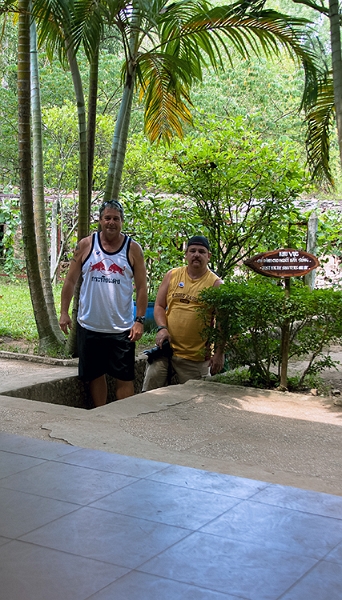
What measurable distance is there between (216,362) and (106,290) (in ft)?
4.50

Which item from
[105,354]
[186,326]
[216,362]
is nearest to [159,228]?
[186,326]

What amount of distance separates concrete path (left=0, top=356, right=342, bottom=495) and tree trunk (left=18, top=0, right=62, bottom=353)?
6.42 ft

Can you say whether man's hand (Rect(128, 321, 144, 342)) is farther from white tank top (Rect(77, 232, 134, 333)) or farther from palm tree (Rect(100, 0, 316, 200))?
palm tree (Rect(100, 0, 316, 200))

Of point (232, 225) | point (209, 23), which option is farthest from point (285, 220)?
point (209, 23)

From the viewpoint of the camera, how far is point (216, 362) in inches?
269

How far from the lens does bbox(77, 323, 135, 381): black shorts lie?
627cm

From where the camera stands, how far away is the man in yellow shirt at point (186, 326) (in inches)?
268

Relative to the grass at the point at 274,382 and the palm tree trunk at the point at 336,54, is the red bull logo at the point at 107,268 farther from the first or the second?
the palm tree trunk at the point at 336,54

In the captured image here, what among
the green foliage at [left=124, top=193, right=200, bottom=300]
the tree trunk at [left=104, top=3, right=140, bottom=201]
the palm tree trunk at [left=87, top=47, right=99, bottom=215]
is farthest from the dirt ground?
the palm tree trunk at [left=87, top=47, right=99, bottom=215]

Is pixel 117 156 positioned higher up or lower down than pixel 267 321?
higher up

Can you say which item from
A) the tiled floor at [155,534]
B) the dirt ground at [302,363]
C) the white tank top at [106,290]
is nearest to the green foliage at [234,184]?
the dirt ground at [302,363]

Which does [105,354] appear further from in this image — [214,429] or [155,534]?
[155,534]

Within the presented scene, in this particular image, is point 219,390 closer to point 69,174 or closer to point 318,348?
point 318,348

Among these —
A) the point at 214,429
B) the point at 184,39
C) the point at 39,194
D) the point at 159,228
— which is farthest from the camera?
the point at 159,228
